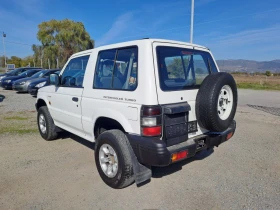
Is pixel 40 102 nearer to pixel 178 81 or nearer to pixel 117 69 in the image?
pixel 117 69

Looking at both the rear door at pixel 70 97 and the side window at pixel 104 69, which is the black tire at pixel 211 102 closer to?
the side window at pixel 104 69

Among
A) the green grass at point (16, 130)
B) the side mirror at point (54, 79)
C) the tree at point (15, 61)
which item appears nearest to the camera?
the side mirror at point (54, 79)

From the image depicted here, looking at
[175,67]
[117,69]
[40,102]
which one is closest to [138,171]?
[117,69]

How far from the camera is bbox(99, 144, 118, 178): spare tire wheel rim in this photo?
2.94 m

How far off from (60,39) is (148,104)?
36663mm

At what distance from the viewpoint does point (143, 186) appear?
118 inches

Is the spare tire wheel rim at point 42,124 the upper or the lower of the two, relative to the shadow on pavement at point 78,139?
upper

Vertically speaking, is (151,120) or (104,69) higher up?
(104,69)

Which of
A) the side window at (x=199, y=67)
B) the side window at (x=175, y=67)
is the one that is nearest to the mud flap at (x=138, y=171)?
the side window at (x=175, y=67)

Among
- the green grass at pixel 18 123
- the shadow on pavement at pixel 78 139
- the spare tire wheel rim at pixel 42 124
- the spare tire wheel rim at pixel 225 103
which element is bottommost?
the shadow on pavement at pixel 78 139

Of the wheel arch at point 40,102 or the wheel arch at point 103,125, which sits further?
the wheel arch at point 40,102

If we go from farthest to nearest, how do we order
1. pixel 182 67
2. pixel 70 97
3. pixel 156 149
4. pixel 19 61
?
pixel 19 61 < pixel 70 97 < pixel 182 67 < pixel 156 149

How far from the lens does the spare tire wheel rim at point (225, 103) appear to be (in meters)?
2.99

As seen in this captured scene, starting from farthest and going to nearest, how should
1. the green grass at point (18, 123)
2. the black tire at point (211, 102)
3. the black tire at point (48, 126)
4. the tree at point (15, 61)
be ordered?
the tree at point (15, 61), the green grass at point (18, 123), the black tire at point (48, 126), the black tire at point (211, 102)
